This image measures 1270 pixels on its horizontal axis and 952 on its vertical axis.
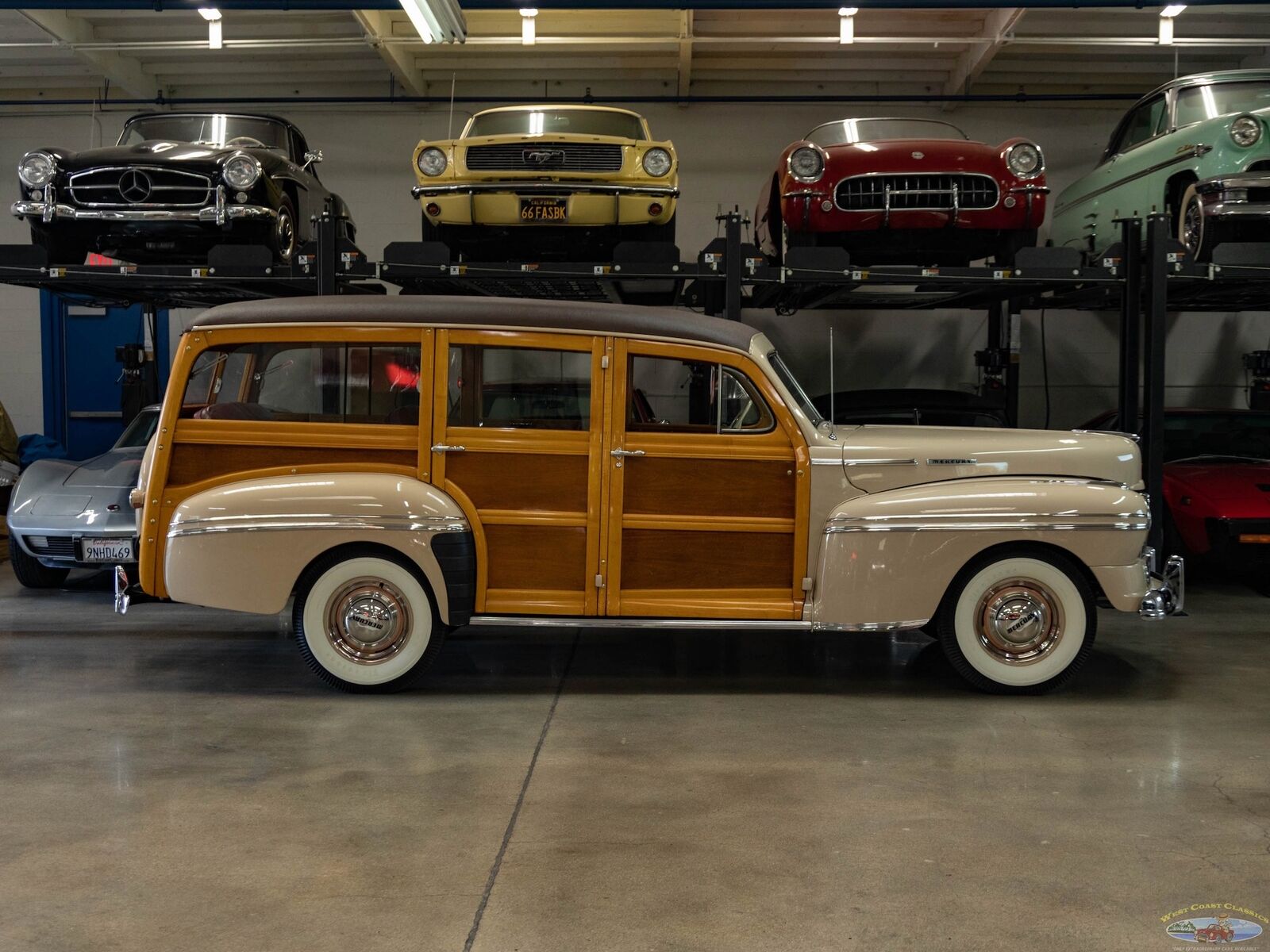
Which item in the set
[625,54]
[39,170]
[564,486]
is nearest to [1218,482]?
[564,486]

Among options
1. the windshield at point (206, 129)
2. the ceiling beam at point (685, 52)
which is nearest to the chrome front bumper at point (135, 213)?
the windshield at point (206, 129)

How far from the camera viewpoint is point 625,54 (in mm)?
11625

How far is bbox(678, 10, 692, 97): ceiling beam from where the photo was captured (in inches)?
409

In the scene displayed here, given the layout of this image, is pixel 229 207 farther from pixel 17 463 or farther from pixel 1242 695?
pixel 1242 695

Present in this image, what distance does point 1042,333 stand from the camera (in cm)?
1202

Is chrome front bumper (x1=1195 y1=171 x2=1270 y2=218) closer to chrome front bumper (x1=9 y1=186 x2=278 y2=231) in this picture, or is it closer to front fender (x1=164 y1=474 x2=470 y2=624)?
front fender (x1=164 y1=474 x2=470 y2=624)

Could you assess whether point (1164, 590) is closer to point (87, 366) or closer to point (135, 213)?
point (135, 213)

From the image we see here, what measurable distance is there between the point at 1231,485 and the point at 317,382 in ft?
20.3

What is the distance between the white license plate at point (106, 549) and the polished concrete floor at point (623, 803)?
107cm

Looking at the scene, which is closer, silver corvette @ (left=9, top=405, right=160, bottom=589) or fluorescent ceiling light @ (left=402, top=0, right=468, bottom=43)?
silver corvette @ (left=9, top=405, right=160, bottom=589)

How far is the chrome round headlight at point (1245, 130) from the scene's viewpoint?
7203 mm

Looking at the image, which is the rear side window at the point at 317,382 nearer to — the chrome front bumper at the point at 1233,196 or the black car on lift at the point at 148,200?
the black car on lift at the point at 148,200

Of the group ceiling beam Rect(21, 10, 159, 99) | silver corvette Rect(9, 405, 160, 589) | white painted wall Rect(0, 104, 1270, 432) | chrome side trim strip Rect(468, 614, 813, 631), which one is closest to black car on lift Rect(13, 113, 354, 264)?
silver corvette Rect(9, 405, 160, 589)

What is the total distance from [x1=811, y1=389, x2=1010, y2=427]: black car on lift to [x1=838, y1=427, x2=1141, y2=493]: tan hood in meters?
2.11
